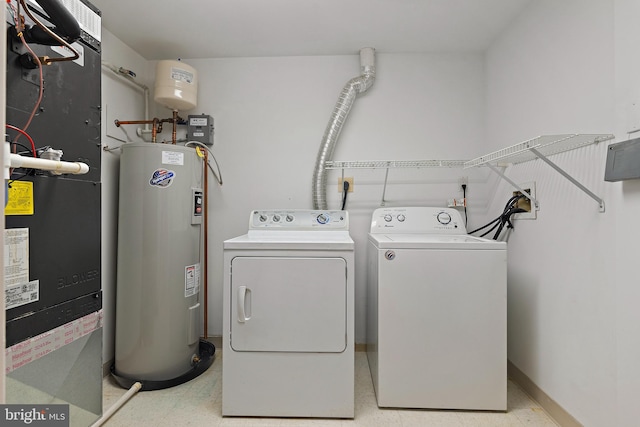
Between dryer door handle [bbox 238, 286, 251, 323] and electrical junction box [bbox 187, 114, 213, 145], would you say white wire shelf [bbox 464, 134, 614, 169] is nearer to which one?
dryer door handle [bbox 238, 286, 251, 323]

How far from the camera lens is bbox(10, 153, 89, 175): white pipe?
2.68ft

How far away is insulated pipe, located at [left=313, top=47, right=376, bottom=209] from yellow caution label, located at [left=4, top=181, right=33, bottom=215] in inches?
62.8

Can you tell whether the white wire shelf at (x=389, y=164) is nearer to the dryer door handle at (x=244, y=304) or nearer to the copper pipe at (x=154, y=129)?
the dryer door handle at (x=244, y=304)

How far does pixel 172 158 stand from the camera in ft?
6.25

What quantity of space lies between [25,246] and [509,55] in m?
2.74

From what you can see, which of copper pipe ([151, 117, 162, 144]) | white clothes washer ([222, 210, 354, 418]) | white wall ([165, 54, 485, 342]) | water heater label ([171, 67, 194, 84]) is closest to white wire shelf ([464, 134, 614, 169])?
Result: white wall ([165, 54, 485, 342])

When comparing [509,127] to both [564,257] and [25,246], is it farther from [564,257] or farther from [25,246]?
[25,246]

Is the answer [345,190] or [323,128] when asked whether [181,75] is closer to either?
[323,128]

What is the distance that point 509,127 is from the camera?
1.98 m

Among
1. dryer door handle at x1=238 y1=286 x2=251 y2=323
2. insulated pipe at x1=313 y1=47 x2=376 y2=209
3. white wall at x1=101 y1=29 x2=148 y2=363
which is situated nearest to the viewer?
dryer door handle at x1=238 y1=286 x2=251 y2=323

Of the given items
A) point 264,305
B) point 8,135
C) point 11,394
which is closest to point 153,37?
point 8,135

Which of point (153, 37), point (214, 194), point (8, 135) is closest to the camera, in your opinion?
point (8, 135)

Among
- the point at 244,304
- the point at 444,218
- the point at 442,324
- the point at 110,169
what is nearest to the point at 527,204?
the point at 444,218

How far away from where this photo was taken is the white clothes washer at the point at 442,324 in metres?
1.58
